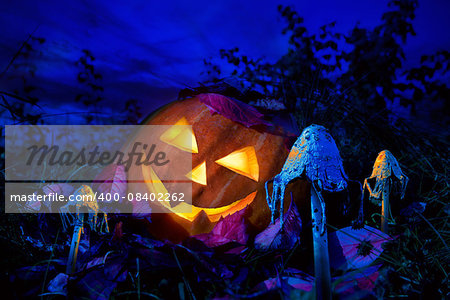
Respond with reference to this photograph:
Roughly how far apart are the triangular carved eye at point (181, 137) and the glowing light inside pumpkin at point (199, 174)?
0.40ft

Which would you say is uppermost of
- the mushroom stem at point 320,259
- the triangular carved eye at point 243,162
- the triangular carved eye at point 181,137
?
the triangular carved eye at point 181,137

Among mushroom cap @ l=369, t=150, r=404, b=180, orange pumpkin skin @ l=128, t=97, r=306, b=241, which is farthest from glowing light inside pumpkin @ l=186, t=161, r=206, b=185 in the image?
mushroom cap @ l=369, t=150, r=404, b=180

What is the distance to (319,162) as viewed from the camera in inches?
40.1

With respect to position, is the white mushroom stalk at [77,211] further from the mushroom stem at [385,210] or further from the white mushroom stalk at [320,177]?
the mushroom stem at [385,210]

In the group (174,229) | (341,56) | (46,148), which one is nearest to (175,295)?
(174,229)

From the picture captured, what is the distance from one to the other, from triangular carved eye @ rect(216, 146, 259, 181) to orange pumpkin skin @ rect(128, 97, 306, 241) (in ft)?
0.09

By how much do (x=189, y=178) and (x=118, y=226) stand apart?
57cm

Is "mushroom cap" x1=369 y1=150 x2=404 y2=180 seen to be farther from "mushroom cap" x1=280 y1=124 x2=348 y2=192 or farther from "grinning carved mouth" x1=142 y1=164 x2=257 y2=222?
"grinning carved mouth" x1=142 y1=164 x2=257 y2=222

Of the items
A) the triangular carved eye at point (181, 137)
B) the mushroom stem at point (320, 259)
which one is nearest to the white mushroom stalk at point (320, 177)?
the mushroom stem at point (320, 259)

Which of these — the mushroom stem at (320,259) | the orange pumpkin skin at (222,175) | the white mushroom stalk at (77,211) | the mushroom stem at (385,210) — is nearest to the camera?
the mushroom stem at (320,259)

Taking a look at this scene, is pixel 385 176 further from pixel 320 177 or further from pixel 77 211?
pixel 77 211

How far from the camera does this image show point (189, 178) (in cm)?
194

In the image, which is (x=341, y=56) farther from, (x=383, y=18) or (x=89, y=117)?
(x=89, y=117)

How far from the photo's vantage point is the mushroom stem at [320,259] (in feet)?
3.31
